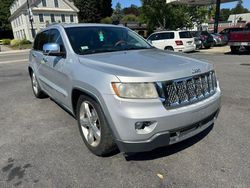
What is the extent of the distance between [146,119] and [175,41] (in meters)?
14.0

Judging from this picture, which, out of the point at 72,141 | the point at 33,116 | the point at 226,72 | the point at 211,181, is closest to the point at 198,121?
the point at 211,181

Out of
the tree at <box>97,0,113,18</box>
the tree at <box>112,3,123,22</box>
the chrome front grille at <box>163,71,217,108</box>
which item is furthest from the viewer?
the tree at <box>112,3,123,22</box>

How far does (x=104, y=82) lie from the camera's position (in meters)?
2.84

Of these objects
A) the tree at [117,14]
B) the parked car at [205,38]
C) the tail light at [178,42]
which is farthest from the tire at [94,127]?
the tree at [117,14]

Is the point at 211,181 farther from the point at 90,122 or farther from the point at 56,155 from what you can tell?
the point at 56,155

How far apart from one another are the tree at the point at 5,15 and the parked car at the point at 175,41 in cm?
5950

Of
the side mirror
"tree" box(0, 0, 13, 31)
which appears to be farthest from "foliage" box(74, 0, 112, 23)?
the side mirror

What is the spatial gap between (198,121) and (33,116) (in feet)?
11.6

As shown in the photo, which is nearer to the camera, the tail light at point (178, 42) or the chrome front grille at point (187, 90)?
the chrome front grille at point (187, 90)

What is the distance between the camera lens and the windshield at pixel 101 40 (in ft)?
12.9

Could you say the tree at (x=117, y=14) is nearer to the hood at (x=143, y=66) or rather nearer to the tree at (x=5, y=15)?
the tree at (x=5, y=15)

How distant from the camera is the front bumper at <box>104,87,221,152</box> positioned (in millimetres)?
2670

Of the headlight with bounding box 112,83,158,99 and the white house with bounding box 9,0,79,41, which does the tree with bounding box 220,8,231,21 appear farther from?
the headlight with bounding box 112,83,158,99

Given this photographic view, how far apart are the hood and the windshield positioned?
0.33 metres
